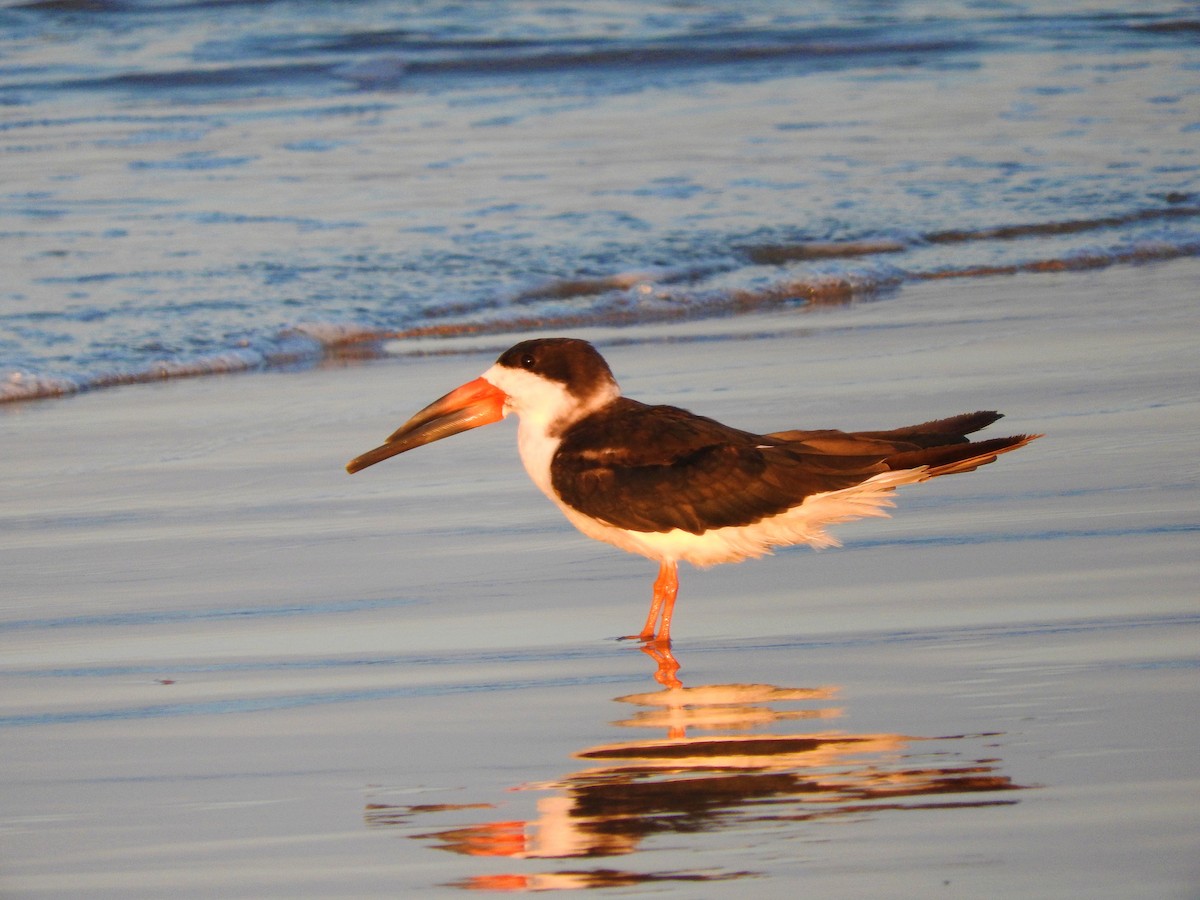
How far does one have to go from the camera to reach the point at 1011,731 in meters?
4.00

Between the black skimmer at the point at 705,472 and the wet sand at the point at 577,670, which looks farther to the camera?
the black skimmer at the point at 705,472

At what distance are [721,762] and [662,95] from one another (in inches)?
571

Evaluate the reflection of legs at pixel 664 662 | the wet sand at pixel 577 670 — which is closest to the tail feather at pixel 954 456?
the wet sand at pixel 577 670

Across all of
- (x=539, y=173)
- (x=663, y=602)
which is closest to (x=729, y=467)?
(x=663, y=602)

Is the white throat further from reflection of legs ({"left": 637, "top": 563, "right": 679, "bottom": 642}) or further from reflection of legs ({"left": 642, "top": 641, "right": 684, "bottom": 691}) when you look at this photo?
reflection of legs ({"left": 642, "top": 641, "right": 684, "bottom": 691})

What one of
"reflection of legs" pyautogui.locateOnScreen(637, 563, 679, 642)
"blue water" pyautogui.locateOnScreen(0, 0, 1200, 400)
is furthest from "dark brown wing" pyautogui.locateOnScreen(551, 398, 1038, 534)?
"blue water" pyautogui.locateOnScreen(0, 0, 1200, 400)

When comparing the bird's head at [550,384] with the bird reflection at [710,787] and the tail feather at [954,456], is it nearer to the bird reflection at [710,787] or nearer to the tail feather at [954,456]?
the tail feather at [954,456]

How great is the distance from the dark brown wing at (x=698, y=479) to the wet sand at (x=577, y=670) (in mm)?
323

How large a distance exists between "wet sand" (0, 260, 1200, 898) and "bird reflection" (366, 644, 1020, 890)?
0.04ft

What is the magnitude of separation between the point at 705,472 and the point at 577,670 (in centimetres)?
65

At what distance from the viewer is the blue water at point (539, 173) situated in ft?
32.5

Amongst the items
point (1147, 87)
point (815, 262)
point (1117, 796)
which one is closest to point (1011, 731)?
point (1117, 796)

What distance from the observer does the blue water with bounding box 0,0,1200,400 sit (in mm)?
9898

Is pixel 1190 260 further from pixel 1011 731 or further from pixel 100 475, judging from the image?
Result: pixel 1011 731
